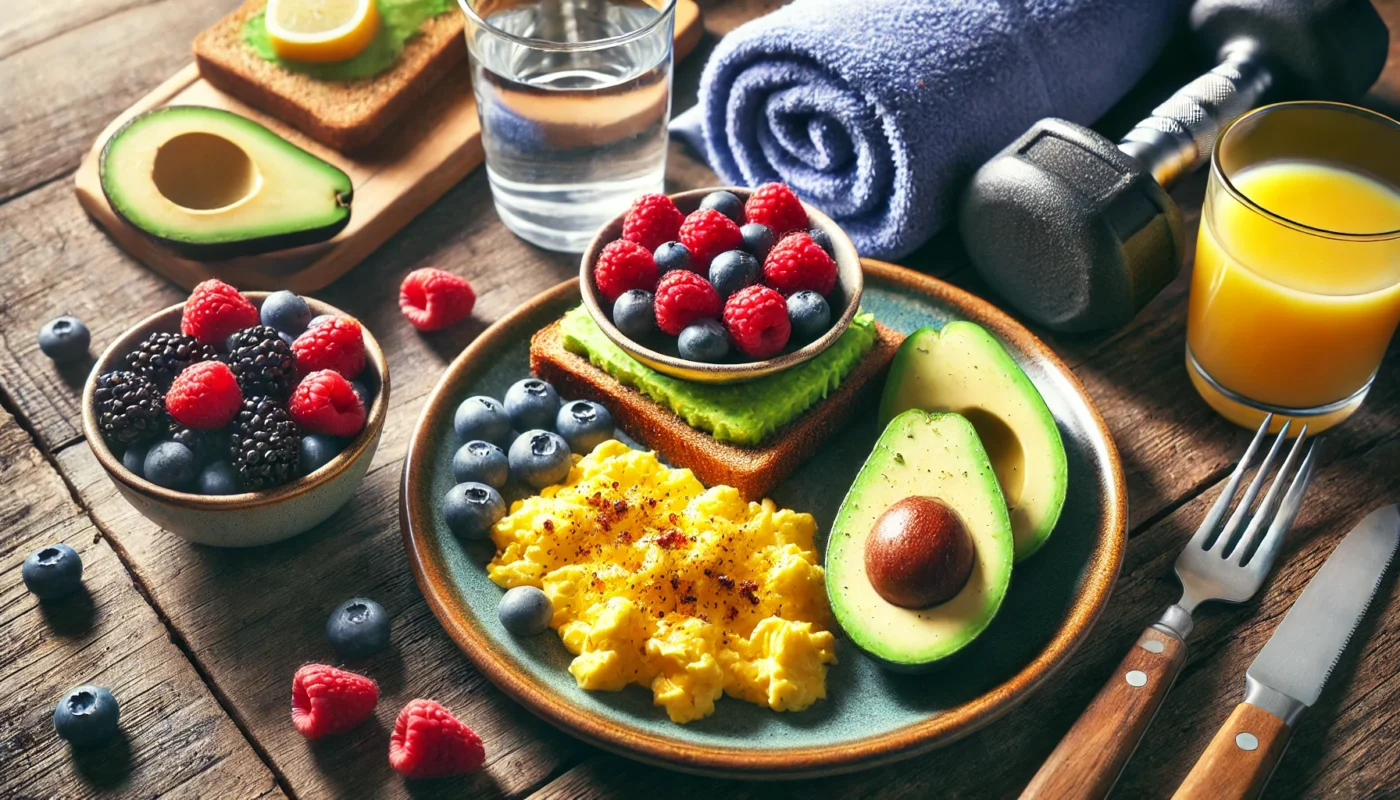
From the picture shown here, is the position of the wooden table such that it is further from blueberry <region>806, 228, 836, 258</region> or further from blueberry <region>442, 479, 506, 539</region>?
blueberry <region>806, 228, 836, 258</region>

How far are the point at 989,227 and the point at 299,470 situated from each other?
1069 millimetres

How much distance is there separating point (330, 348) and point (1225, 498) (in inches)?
46.1

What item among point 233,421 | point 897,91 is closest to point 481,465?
point 233,421

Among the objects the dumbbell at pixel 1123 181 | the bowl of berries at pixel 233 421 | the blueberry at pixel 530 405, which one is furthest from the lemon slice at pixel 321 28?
the dumbbell at pixel 1123 181

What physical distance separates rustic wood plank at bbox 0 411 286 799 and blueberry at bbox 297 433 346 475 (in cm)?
27

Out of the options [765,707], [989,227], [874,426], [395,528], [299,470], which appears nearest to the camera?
[765,707]

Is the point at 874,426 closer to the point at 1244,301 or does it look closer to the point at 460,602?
the point at 1244,301

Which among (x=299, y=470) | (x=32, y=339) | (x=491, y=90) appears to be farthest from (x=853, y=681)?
(x=32, y=339)

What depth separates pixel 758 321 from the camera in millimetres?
1542

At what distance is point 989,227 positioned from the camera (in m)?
1.85

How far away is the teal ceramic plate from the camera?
1.28 meters

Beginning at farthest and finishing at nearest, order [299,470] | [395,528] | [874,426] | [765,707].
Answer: [874,426] < [395,528] < [299,470] < [765,707]

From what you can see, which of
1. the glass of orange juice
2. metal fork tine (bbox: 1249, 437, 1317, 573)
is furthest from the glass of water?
metal fork tine (bbox: 1249, 437, 1317, 573)

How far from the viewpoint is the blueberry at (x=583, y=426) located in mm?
1635
